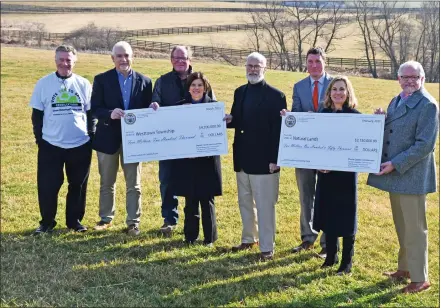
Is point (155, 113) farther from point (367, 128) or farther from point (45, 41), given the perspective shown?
point (45, 41)

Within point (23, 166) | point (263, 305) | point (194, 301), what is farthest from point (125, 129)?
point (23, 166)

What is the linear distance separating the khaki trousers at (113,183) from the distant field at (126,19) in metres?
38.8

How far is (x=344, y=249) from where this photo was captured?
5.80 metres

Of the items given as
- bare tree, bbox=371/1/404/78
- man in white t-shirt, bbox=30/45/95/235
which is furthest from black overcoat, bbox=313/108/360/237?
bare tree, bbox=371/1/404/78

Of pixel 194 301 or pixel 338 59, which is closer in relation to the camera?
pixel 194 301

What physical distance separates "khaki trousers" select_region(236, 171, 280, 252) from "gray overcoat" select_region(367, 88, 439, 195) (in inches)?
52.0

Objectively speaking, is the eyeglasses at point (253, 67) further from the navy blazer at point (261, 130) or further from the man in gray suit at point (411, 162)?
the man in gray suit at point (411, 162)

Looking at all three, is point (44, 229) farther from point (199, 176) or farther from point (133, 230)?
point (199, 176)

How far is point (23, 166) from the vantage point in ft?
35.9

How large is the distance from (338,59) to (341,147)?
113ft

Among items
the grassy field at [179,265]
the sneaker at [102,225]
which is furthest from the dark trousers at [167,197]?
the sneaker at [102,225]

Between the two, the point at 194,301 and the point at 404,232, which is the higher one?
the point at 404,232

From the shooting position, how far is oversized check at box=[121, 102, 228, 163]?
20.2 feet

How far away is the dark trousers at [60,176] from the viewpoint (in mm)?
6820
